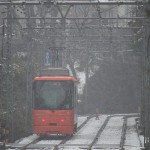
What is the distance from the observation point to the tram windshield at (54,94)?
3216 cm

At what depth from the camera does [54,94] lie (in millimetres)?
32250

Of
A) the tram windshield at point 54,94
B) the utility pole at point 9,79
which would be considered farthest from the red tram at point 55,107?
the utility pole at point 9,79

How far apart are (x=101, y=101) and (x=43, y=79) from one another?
40687 millimetres

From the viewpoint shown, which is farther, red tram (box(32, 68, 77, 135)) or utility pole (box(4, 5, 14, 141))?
red tram (box(32, 68, 77, 135))

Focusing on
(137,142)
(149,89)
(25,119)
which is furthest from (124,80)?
(149,89)

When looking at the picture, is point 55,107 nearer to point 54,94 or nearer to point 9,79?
point 54,94

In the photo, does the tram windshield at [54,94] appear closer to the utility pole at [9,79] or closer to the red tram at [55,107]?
the red tram at [55,107]

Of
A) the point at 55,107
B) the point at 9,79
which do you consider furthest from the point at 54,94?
the point at 9,79

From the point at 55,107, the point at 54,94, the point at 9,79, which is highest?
the point at 9,79

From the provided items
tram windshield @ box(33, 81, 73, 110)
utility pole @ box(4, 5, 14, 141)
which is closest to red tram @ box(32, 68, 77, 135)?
tram windshield @ box(33, 81, 73, 110)

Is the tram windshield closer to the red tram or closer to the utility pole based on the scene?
the red tram

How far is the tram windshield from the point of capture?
32.2 meters

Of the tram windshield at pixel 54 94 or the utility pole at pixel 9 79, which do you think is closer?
the utility pole at pixel 9 79

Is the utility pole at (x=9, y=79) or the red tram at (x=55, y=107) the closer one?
the utility pole at (x=9, y=79)
